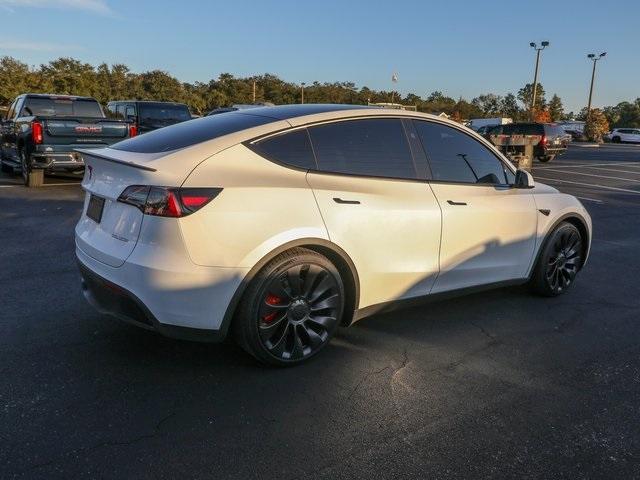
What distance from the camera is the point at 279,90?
228 feet

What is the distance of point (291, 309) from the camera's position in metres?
3.36

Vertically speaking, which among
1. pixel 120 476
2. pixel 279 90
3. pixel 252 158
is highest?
pixel 279 90

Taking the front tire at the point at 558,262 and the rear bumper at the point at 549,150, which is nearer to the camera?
the front tire at the point at 558,262

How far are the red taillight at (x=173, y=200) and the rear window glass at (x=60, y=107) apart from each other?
369 inches

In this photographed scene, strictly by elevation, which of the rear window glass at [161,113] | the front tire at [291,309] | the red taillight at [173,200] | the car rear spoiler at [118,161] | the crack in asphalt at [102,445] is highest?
the rear window glass at [161,113]

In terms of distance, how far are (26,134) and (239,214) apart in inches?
355

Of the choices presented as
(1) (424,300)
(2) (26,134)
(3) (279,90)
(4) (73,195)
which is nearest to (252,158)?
(1) (424,300)

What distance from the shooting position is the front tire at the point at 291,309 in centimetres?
318

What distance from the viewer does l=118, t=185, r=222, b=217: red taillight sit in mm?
2932

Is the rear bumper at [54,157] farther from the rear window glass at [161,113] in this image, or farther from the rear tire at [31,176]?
the rear window glass at [161,113]

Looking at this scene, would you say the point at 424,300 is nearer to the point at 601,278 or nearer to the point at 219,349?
the point at 219,349

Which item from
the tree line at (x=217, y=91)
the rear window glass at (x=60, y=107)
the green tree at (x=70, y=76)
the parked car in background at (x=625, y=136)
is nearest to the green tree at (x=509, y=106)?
the tree line at (x=217, y=91)

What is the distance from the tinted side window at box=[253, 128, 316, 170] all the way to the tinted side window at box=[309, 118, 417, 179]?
6 cm

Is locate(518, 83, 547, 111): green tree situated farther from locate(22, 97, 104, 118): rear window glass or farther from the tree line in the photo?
locate(22, 97, 104, 118): rear window glass
